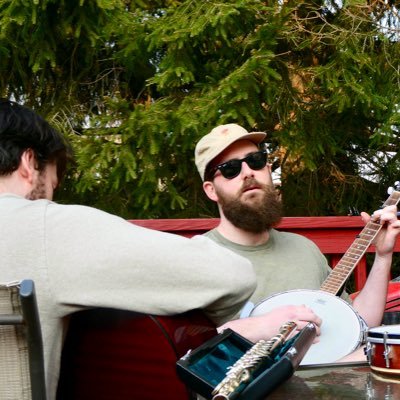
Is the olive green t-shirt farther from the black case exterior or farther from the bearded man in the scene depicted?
the black case exterior

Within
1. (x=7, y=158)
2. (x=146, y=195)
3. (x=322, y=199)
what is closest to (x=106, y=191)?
(x=146, y=195)

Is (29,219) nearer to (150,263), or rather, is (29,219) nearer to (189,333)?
(150,263)

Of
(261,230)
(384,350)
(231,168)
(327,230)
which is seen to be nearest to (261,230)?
(261,230)

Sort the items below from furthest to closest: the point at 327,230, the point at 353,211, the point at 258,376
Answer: the point at 353,211 < the point at 327,230 < the point at 258,376

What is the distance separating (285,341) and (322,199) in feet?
11.6

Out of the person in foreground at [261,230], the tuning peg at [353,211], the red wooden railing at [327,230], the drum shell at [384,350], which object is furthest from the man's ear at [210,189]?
the tuning peg at [353,211]

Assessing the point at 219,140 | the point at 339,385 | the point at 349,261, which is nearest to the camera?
the point at 339,385

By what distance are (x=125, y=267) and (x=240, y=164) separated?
167 cm

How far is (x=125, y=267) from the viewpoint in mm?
1418

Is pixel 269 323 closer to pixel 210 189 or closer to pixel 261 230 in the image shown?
pixel 261 230

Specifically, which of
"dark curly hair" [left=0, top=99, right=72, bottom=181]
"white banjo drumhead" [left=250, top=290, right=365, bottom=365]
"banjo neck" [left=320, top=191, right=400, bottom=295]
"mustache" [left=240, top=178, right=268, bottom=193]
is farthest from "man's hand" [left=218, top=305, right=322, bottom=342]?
"mustache" [left=240, top=178, right=268, bottom=193]

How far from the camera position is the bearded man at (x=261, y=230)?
2797 millimetres

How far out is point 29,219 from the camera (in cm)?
147

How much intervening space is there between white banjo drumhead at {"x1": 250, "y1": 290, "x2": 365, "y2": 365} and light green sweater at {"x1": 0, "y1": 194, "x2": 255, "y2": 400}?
825 mm
